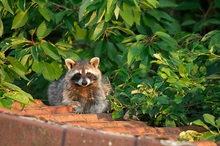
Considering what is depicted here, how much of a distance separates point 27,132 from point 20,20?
4.60 m

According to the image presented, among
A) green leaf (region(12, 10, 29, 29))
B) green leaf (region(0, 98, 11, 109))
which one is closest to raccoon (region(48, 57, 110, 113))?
green leaf (region(12, 10, 29, 29))

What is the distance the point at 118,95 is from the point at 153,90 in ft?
1.63

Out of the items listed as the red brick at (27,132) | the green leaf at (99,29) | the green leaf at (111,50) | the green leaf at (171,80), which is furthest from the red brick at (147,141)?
the green leaf at (111,50)

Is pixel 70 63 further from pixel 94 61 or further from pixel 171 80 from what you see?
pixel 171 80

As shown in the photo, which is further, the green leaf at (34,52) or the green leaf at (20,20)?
the green leaf at (20,20)

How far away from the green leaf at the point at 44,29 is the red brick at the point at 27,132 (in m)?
4.34

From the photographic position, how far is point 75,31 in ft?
29.7

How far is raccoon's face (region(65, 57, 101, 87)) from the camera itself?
874cm

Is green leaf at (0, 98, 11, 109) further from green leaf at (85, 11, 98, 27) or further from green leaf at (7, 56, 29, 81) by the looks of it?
green leaf at (85, 11, 98, 27)

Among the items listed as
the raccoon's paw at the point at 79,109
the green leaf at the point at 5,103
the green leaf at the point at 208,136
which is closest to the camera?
the green leaf at the point at 208,136

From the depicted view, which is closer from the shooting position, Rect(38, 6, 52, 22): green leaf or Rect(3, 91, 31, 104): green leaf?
Rect(3, 91, 31, 104): green leaf

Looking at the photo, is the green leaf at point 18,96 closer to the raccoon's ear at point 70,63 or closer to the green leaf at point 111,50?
the raccoon's ear at point 70,63

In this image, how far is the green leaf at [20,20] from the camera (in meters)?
8.64

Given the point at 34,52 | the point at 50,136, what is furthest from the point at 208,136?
the point at 34,52
